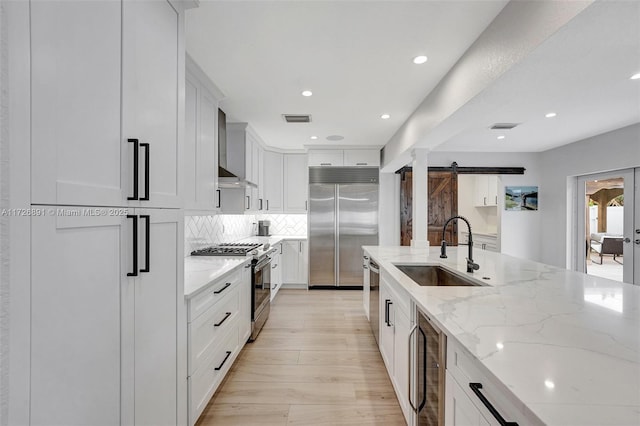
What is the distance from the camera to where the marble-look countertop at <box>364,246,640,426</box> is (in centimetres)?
65

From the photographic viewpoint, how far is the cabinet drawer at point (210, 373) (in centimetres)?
173

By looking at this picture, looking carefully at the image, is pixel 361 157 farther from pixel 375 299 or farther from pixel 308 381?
pixel 308 381

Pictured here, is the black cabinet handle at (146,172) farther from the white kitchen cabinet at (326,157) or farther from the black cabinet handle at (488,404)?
the white kitchen cabinet at (326,157)

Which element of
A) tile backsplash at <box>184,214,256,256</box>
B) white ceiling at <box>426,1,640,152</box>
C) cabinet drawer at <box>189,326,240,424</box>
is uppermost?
white ceiling at <box>426,1,640,152</box>

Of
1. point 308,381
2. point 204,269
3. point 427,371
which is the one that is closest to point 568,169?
point 427,371

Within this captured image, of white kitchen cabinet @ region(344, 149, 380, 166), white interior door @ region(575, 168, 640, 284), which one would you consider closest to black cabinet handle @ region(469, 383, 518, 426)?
white kitchen cabinet @ region(344, 149, 380, 166)

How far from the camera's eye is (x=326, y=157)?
532 cm

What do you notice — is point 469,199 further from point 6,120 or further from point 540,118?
point 6,120

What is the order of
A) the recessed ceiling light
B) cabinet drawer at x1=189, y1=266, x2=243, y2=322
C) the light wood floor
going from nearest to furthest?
1. cabinet drawer at x1=189, y1=266, x2=243, y2=322
2. the light wood floor
3. the recessed ceiling light

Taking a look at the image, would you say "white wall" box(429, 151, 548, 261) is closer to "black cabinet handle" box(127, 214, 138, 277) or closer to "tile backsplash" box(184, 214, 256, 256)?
"tile backsplash" box(184, 214, 256, 256)

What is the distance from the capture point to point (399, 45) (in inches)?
81.4

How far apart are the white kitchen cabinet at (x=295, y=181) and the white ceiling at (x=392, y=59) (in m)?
2.03

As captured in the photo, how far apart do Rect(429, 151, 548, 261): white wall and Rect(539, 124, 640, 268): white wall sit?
124 mm

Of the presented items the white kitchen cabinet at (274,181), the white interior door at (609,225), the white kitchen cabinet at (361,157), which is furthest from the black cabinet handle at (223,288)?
the white interior door at (609,225)
